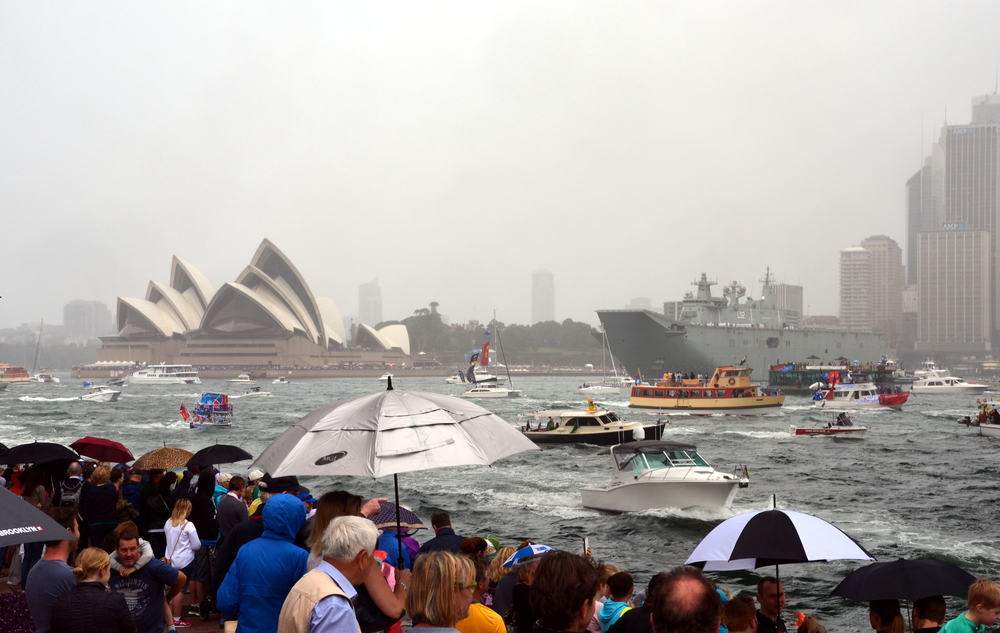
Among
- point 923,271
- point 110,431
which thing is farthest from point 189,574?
point 923,271

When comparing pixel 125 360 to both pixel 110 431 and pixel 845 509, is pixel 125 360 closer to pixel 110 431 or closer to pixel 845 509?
pixel 110 431

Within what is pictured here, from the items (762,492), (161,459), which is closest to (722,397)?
(762,492)

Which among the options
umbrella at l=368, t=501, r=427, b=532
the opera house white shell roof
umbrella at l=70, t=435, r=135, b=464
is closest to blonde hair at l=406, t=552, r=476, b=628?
umbrella at l=368, t=501, r=427, b=532

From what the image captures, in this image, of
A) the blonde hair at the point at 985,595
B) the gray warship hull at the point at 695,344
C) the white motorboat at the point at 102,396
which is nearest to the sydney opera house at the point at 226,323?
the white motorboat at the point at 102,396

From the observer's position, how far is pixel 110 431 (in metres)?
36.8

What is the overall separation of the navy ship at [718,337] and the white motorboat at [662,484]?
5198 cm

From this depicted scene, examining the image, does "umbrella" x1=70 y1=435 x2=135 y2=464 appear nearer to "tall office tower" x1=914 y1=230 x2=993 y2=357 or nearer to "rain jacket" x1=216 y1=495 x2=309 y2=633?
"rain jacket" x1=216 y1=495 x2=309 y2=633

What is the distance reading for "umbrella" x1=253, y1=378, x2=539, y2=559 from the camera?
15.2 ft

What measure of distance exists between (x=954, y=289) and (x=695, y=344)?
142460mm

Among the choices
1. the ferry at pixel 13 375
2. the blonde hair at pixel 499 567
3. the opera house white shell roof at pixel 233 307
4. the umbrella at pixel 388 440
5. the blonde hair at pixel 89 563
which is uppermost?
the opera house white shell roof at pixel 233 307

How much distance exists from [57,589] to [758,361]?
77.1 metres

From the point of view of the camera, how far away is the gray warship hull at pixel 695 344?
227ft

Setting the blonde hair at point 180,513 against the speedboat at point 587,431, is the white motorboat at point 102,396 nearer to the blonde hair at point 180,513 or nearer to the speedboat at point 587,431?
the speedboat at point 587,431

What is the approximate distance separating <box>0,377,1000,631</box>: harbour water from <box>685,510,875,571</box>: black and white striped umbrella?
5367 mm
